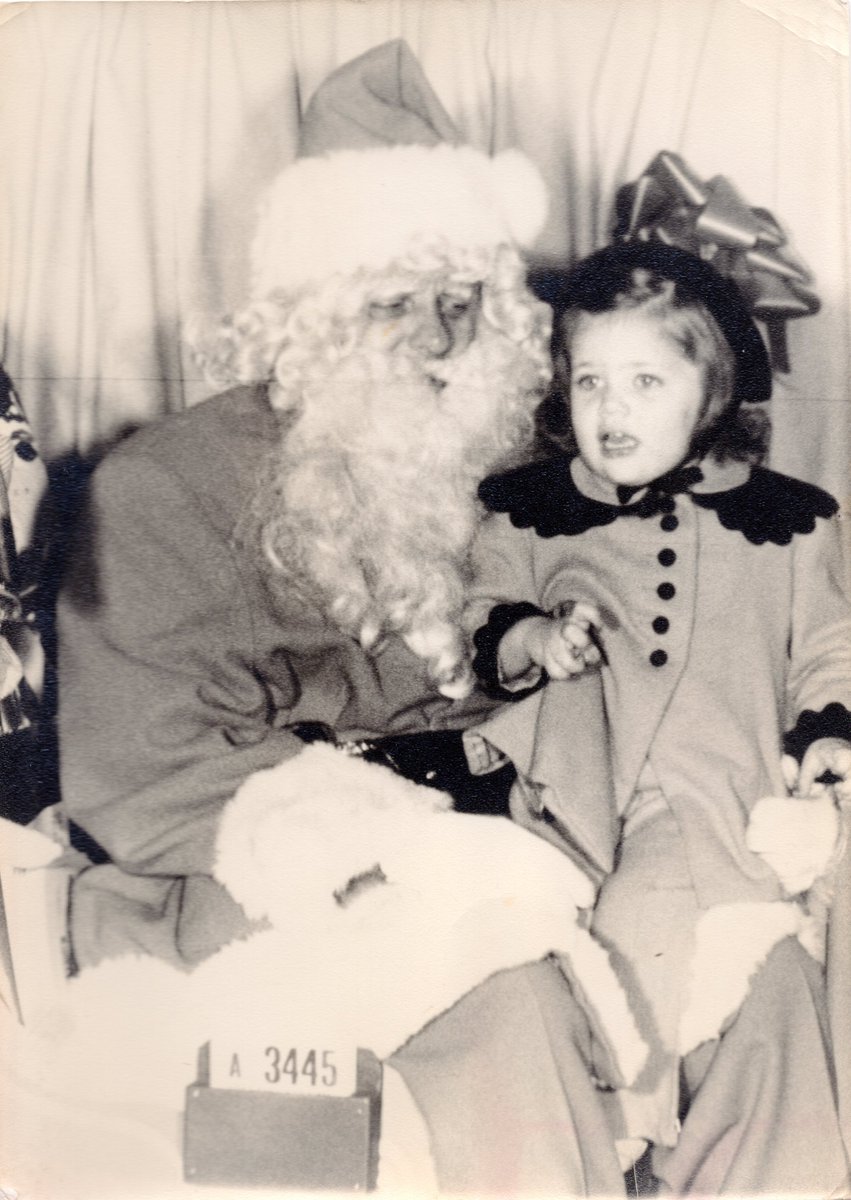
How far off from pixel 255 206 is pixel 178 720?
0.64 metres

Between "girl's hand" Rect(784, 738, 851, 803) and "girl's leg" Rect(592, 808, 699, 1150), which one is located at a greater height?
"girl's hand" Rect(784, 738, 851, 803)

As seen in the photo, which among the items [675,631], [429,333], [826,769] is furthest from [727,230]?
[826,769]

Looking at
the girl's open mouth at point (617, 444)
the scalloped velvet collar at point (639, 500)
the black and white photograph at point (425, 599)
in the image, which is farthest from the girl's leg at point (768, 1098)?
the girl's open mouth at point (617, 444)

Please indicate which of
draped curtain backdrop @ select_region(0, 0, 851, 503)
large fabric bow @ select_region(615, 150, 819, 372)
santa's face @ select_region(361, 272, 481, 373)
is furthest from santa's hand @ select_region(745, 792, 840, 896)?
santa's face @ select_region(361, 272, 481, 373)

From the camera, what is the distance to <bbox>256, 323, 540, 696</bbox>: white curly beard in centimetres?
131

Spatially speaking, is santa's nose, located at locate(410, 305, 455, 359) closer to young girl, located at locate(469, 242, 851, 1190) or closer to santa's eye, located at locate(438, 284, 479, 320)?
santa's eye, located at locate(438, 284, 479, 320)

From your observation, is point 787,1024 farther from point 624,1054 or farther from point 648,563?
point 648,563

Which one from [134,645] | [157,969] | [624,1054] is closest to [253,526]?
[134,645]

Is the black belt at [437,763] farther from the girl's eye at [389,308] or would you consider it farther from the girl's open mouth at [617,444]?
the girl's eye at [389,308]

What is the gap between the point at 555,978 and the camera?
126 centimetres

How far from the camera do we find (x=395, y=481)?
4.35 feet

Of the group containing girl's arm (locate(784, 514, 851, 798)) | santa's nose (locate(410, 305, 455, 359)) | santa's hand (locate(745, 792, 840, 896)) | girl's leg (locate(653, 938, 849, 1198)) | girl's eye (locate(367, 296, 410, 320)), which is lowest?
girl's leg (locate(653, 938, 849, 1198))

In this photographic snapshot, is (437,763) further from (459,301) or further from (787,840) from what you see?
(459,301)

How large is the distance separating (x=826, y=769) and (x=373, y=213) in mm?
879
